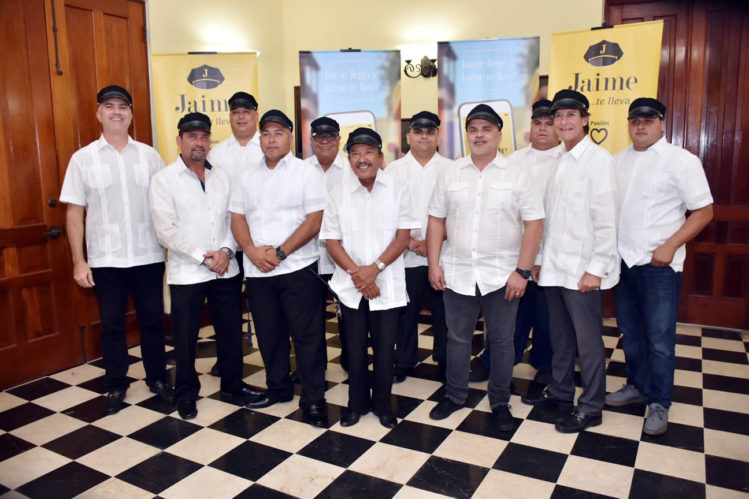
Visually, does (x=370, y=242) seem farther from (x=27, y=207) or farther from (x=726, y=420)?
(x=27, y=207)

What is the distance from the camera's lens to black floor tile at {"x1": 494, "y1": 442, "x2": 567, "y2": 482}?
254cm

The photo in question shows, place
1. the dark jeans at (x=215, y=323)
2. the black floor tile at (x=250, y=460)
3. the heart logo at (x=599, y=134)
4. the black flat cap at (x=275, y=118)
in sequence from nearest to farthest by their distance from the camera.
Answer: the black floor tile at (x=250, y=460) → the black flat cap at (x=275, y=118) → the dark jeans at (x=215, y=323) → the heart logo at (x=599, y=134)

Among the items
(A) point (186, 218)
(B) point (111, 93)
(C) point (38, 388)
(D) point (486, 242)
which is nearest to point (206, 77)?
(B) point (111, 93)

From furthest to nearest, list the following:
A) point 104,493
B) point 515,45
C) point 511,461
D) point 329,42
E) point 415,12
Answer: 1. point 329,42
2. point 415,12
3. point 515,45
4. point 511,461
5. point 104,493

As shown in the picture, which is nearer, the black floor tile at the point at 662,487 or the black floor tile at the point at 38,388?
the black floor tile at the point at 662,487

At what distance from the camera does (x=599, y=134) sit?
4.36m

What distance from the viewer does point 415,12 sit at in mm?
5781

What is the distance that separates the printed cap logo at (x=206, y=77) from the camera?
14.8ft

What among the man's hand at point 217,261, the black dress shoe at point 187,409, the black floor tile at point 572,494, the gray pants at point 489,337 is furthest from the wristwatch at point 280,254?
the black floor tile at point 572,494

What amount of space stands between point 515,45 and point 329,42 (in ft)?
8.10

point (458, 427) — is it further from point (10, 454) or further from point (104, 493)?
point (10, 454)

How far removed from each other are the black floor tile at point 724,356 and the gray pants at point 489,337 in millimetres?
2052

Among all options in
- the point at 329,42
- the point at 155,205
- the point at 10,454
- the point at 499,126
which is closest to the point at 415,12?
the point at 329,42

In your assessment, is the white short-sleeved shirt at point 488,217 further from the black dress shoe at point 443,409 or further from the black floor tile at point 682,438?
the black floor tile at point 682,438
